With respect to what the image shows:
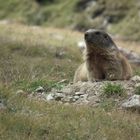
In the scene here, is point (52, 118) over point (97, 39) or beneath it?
beneath

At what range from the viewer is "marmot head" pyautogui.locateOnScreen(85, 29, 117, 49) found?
44.8 ft

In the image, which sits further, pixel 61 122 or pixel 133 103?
pixel 133 103

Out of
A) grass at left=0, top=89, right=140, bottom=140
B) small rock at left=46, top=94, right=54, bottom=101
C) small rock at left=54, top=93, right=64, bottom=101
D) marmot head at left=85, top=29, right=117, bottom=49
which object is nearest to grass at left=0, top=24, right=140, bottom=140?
grass at left=0, top=89, right=140, bottom=140

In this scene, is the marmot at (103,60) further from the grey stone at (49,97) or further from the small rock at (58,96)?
the grey stone at (49,97)

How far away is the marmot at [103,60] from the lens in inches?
543

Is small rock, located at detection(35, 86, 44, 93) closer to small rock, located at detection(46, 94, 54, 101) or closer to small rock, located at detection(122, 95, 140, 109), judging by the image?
small rock, located at detection(46, 94, 54, 101)

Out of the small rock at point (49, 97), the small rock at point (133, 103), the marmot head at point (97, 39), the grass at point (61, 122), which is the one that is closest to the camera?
the grass at point (61, 122)

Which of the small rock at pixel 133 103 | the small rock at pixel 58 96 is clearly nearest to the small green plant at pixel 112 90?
the small rock at pixel 133 103

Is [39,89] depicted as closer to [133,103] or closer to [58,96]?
[58,96]

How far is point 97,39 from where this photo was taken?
45.5ft

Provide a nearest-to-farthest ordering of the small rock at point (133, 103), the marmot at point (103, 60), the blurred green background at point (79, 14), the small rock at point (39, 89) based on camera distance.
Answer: the small rock at point (133, 103)
the small rock at point (39, 89)
the marmot at point (103, 60)
the blurred green background at point (79, 14)

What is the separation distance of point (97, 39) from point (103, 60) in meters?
0.52

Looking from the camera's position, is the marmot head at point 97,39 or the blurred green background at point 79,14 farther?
the blurred green background at point 79,14

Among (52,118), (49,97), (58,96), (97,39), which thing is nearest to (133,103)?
(58,96)
